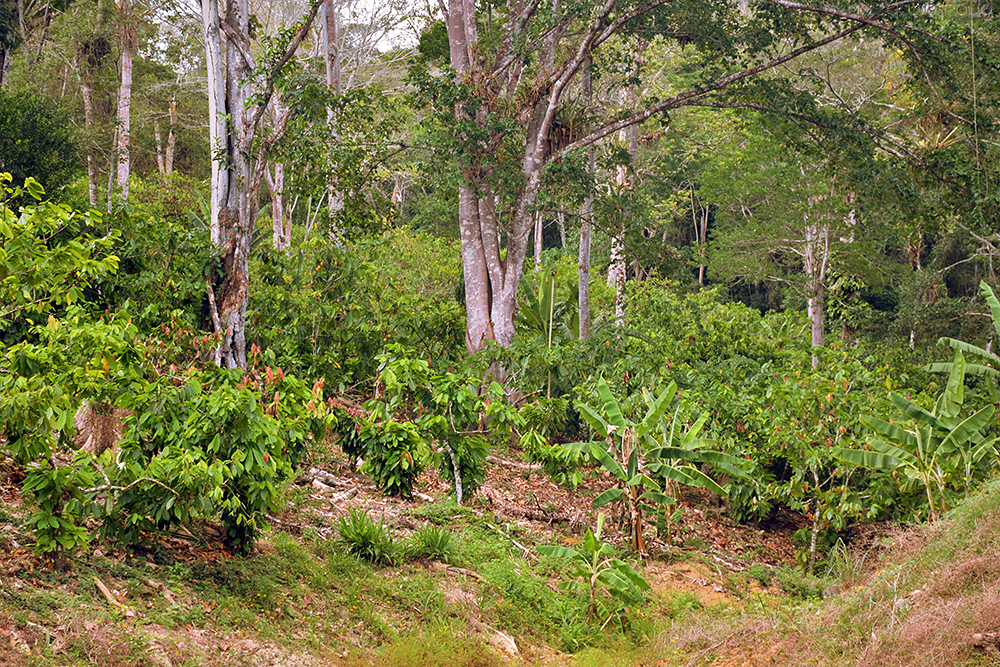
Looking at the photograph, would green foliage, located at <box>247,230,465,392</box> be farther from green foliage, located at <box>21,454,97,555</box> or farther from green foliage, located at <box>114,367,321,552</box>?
green foliage, located at <box>21,454,97,555</box>

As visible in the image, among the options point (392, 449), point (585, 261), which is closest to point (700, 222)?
point (585, 261)

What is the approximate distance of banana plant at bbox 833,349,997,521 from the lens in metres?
7.56

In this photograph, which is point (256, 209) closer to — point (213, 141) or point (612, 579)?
point (213, 141)

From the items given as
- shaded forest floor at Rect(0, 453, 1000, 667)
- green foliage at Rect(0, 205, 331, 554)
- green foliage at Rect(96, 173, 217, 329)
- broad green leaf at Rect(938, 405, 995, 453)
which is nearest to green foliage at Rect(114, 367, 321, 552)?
green foliage at Rect(0, 205, 331, 554)

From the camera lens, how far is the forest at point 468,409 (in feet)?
16.9

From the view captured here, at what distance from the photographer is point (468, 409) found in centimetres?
767

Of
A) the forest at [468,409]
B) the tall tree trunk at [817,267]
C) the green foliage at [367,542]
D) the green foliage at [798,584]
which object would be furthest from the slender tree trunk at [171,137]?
the green foliage at [798,584]

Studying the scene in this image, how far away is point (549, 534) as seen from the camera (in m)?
9.09

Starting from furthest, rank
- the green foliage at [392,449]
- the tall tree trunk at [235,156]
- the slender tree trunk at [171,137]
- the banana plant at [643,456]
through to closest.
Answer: the slender tree trunk at [171,137] < the tall tree trunk at [235,156] < the banana plant at [643,456] < the green foliage at [392,449]

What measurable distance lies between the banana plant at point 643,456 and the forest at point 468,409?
4 cm

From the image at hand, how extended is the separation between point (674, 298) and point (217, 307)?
8.07 m

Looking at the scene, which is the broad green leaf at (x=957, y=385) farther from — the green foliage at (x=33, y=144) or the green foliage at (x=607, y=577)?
the green foliage at (x=33, y=144)

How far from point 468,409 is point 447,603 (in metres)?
1.83

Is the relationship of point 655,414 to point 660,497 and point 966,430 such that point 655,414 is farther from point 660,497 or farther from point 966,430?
point 966,430
